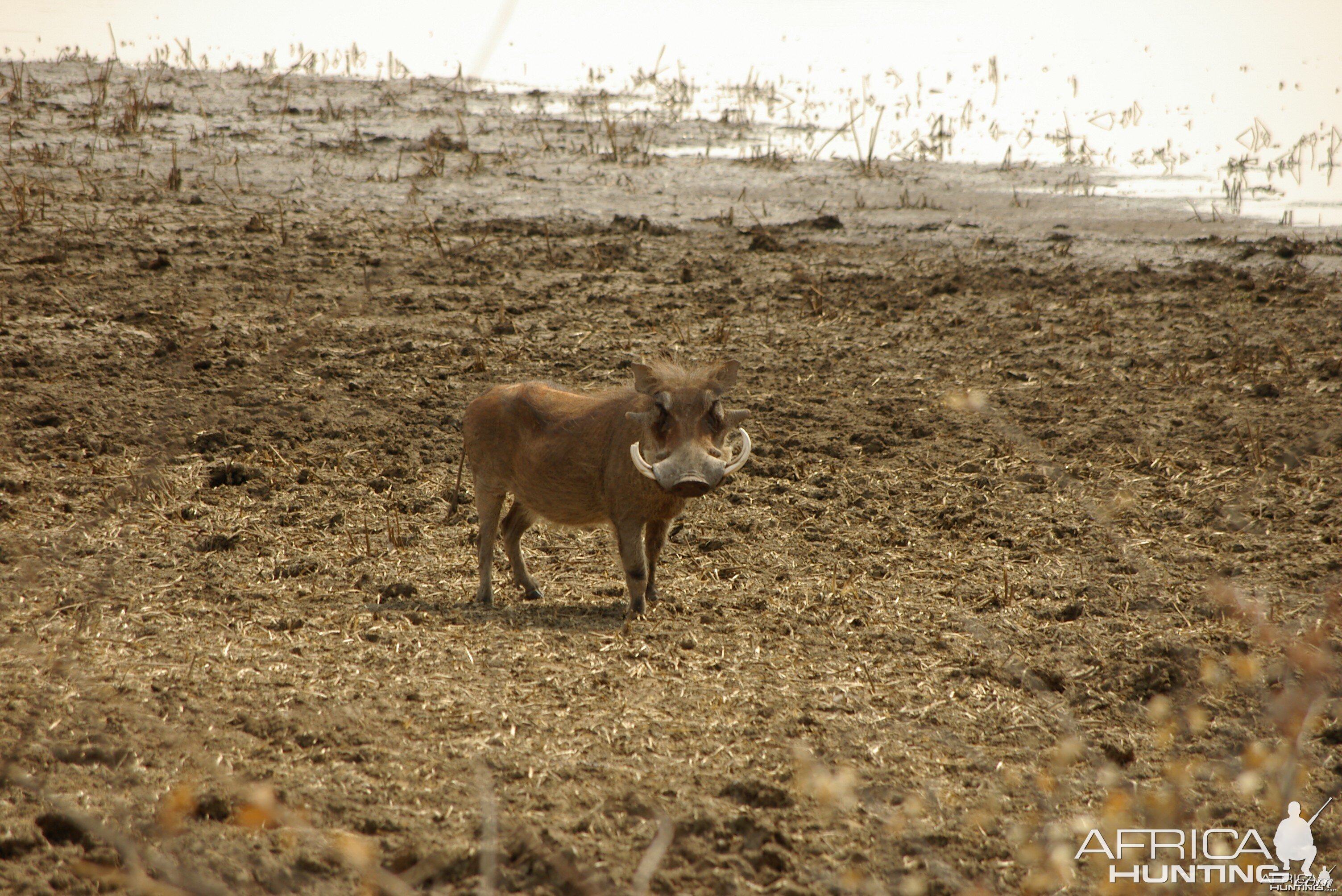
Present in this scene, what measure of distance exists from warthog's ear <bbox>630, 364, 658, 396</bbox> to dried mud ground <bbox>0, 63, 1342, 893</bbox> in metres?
0.77

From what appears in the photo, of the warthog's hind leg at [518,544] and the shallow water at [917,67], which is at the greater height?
the shallow water at [917,67]

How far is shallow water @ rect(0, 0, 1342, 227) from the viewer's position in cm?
1298

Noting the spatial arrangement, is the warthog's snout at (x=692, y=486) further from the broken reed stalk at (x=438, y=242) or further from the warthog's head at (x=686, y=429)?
the broken reed stalk at (x=438, y=242)

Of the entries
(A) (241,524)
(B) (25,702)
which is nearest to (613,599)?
(A) (241,524)

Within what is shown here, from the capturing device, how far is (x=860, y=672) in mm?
3639

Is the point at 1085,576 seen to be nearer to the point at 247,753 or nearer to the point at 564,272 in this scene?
the point at 247,753

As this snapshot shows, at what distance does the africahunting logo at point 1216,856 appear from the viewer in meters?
2.64

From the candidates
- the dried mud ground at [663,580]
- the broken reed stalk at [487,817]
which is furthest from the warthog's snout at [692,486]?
the broken reed stalk at [487,817]

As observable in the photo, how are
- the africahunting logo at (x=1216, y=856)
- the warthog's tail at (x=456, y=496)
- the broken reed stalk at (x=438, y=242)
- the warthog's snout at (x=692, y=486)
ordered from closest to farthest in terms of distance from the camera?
1. the africahunting logo at (x=1216, y=856)
2. the warthog's snout at (x=692, y=486)
3. the warthog's tail at (x=456, y=496)
4. the broken reed stalk at (x=438, y=242)

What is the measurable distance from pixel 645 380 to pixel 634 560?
610 mm

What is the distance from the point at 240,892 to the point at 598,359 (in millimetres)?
4580

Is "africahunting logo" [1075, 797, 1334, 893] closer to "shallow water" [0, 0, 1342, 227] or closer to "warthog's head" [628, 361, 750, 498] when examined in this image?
"warthog's head" [628, 361, 750, 498]

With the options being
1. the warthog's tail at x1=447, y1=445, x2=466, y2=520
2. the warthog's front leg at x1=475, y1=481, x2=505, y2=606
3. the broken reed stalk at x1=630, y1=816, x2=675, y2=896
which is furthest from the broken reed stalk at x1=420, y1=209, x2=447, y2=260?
the broken reed stalk at x1=630, y1=816, x2=675, y2=896

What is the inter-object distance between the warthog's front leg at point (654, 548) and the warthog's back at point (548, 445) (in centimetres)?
17
